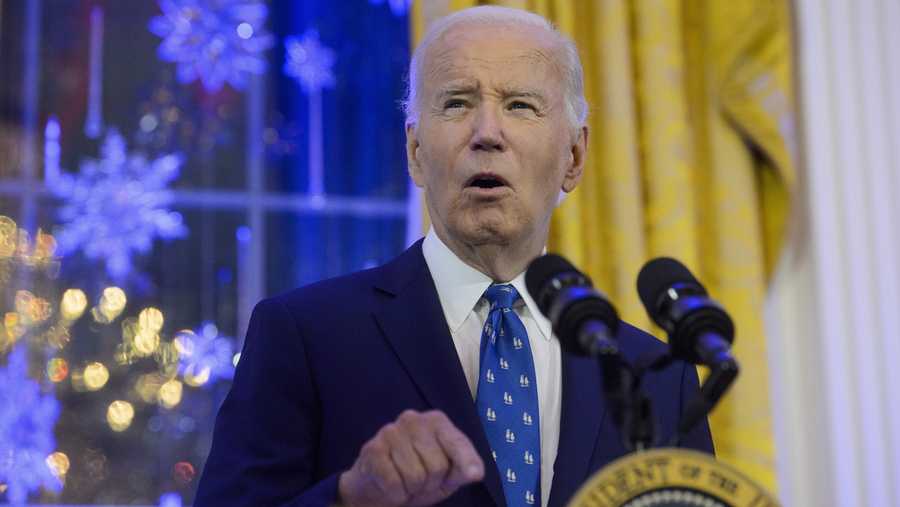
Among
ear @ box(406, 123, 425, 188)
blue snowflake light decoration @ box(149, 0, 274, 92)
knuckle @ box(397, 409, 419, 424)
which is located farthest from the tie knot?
blue snowflake light decoration @ box(149, 0, 274, 92)

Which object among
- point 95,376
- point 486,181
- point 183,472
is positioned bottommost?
point 183,472

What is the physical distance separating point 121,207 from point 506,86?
147 cm

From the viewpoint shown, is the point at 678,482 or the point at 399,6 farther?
the point at 399,6

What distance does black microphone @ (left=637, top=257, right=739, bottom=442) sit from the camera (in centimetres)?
110

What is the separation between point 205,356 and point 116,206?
419 mm

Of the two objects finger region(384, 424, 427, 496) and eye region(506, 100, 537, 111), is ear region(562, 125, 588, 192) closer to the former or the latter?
eye region(506, 100, 537, 111)

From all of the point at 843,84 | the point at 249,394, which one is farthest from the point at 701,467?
the point at 843,84

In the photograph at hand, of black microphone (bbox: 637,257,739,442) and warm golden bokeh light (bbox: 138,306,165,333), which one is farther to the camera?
warm golden bokeh light (bbox: 138,306,165,333)

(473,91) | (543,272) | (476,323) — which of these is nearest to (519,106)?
(473,91)

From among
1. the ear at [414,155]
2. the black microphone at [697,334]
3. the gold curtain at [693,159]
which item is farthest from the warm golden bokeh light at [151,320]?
the black microphone at [697,334]

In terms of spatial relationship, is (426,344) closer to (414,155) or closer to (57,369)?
(414,155)

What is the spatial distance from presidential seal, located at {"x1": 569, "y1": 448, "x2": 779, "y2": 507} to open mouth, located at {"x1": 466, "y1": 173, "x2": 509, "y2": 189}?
0.65m

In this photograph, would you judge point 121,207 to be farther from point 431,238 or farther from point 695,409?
point 695,409

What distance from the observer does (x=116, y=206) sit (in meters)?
2.81
